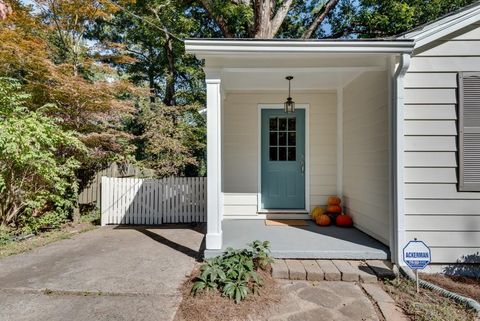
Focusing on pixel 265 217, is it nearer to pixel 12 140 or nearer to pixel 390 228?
pixel 390 228

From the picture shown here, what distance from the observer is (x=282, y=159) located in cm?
488

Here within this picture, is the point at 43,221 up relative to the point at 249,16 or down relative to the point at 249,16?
down

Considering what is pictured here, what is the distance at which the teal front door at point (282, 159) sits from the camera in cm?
483

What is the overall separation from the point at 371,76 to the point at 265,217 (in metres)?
2.79

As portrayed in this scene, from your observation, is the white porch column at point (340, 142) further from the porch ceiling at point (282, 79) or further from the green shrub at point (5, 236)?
the green shrub at point (5, 236)

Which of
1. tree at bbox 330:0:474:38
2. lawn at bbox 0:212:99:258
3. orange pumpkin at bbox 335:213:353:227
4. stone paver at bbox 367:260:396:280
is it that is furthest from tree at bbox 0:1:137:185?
tree at bbox 330:0:474:38

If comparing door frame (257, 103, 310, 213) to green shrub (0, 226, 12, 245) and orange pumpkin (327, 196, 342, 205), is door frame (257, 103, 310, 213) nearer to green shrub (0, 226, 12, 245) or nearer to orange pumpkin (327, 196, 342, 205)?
orange pumpkin (327, 196, 342, 205)

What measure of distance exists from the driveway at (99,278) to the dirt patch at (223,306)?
12cm

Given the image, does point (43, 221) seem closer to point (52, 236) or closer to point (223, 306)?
point (52, 236)

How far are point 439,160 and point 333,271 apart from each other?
175 centimetres

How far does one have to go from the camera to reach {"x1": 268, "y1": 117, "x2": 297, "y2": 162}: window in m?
4.87

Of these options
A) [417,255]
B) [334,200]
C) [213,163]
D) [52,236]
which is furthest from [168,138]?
[417,255]

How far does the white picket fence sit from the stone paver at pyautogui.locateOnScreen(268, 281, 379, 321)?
9.85 feet

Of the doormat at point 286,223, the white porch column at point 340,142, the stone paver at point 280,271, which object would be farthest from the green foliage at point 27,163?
the white porch column at point 340,142
